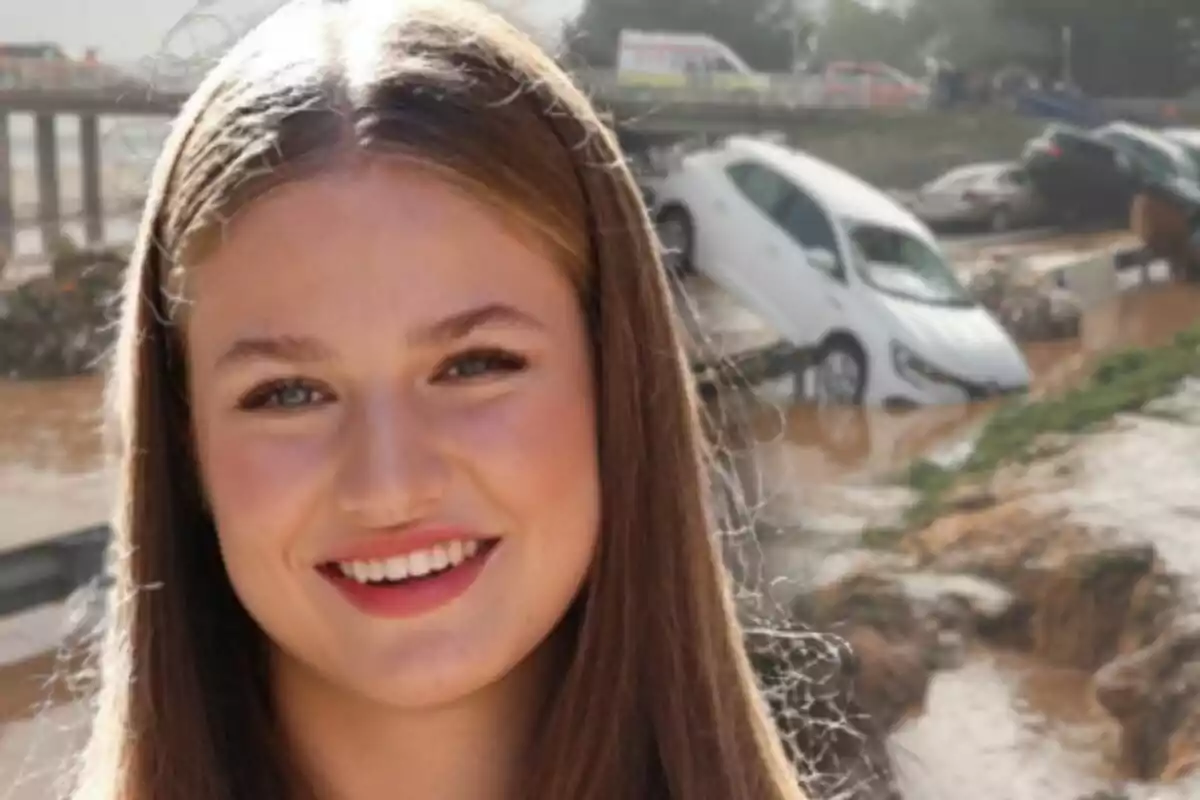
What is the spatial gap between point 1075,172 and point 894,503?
0.34 metres

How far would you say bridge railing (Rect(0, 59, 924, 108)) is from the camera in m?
1.13

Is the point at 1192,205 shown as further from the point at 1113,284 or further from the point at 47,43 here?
the point at 47,43

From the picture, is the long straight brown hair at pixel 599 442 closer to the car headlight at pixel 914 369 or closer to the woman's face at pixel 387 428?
the woman's face at pixel 387 428

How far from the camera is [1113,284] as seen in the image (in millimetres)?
1287

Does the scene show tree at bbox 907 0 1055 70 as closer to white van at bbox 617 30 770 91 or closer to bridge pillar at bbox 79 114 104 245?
white van at bbox 617 30 770 91

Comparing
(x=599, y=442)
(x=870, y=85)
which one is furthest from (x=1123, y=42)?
(x=599, y=442)

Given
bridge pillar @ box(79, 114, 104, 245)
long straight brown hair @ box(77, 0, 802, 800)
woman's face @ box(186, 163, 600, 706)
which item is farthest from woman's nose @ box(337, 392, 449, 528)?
bridge pillar @ box(79, 114, 104, 245)

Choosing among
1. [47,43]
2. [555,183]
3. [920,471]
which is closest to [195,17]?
[47,43]

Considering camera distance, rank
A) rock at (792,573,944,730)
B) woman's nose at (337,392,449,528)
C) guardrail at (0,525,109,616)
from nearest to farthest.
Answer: woman's nose at (337,392,449,528) → guardrail at (0,525,109,616) → rock at (792,573,944,730)

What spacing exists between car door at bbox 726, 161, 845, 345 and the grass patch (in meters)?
0.16

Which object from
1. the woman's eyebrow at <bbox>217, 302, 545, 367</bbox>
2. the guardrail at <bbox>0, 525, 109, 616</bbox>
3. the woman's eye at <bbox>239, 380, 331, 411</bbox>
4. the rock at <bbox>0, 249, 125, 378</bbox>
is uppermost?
the woman's eyebrow at <bbox>217, 302, 545, 367</bbox>

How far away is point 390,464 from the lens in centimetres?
60

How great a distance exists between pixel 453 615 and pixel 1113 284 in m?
0.86

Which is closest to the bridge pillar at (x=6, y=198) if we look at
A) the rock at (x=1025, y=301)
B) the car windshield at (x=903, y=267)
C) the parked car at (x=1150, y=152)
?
the car windshield at (x=903, y=267)
